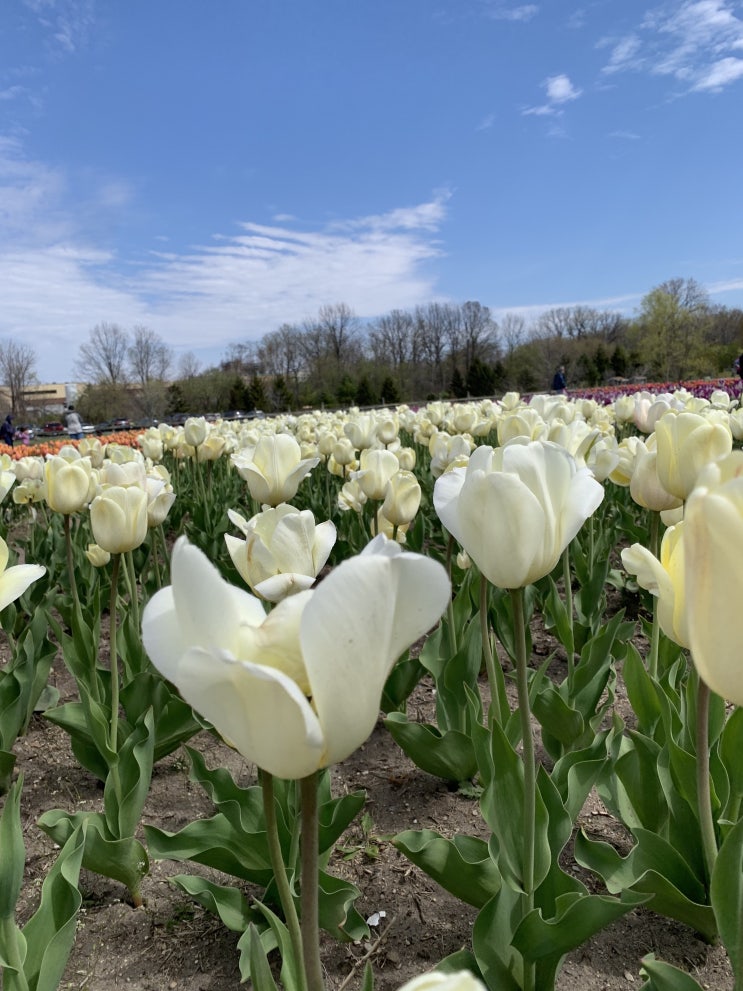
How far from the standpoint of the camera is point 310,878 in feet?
2.51

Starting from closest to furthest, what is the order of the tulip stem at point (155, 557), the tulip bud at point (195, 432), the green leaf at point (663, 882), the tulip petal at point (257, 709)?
the tulip petal at point (257, 709), the green leaf at point (663, 882), the tulip stem at point (155, 557), the tulip bud at point (195, 432)

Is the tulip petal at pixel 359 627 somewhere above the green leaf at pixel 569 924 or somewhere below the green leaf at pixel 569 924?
above

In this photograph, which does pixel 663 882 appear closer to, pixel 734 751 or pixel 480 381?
pixel 734 751

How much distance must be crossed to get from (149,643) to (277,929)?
2.31ft

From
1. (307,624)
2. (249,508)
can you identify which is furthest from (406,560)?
(249,508)

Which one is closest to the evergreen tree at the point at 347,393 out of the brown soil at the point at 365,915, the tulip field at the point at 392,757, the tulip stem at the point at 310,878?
the tulip field at the point at 392,757

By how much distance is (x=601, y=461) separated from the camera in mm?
2916

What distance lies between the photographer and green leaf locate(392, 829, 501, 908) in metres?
1.54

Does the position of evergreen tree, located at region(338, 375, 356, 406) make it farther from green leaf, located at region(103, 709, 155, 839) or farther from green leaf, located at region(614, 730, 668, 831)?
green leaf, located at region(614, 730, 668, 831)

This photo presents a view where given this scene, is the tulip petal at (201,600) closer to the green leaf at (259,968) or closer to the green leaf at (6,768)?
the green leaf at (259,968)

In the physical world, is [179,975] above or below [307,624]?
below

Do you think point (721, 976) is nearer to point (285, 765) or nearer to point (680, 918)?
point (680, 918)

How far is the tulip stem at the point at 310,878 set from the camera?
0.72m

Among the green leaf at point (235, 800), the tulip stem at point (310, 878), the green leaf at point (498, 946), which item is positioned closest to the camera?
the tulip stem at point (310, 878)
